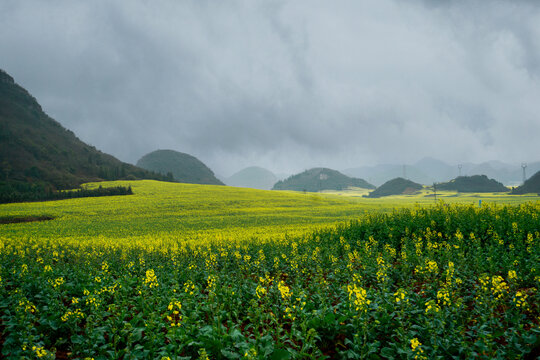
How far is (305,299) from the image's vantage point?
21.9ft

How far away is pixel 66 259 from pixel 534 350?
1963 cm

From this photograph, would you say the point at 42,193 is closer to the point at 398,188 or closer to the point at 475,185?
the point at 398,188

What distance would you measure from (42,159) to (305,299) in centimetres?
17147

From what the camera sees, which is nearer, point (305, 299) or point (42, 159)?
point (305, 299)

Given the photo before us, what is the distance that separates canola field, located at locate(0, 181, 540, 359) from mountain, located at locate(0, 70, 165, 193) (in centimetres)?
7754

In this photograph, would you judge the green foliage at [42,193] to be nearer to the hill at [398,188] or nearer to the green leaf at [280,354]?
the green leaf at [280,354]

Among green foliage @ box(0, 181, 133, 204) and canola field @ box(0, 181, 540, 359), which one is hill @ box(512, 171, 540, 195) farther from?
green foliage @ box(0, 181, 133, 204)

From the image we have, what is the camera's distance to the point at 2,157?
363ft

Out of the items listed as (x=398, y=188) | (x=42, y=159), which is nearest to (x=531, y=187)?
(x=398, y=188)

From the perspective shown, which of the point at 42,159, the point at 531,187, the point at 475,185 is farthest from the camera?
the point at 475,185

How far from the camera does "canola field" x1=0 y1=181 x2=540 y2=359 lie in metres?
4.92

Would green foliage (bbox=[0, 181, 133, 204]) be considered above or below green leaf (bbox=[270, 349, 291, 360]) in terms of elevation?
above

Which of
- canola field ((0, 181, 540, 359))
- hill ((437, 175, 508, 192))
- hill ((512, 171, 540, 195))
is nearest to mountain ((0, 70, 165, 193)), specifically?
canola field ((0, 181, 540, 359))

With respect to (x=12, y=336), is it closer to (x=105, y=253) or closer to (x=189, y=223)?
(x=105, y=253)
